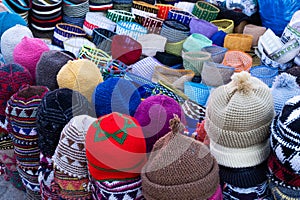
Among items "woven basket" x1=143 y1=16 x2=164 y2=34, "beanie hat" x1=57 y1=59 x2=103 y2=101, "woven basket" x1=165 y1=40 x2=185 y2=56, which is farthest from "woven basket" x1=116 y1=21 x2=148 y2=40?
"beanie hat" x1=57 y1=59 x2=103 y2=101

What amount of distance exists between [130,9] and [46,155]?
1.60m

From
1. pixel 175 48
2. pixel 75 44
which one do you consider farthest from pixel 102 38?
pixel 175 48

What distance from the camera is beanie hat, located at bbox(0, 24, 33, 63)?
6.07 feet

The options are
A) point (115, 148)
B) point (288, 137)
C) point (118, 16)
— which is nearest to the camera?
point (288, 137)

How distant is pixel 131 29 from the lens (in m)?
2.23

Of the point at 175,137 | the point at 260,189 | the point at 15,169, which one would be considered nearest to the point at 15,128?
the point at 15,169

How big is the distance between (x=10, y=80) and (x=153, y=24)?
43.5 inches

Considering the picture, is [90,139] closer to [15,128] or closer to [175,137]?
[175,137]

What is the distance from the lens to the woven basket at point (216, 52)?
192 centimetres

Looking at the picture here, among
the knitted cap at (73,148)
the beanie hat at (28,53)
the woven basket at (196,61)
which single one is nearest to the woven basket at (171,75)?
the woven basket at (196,61)

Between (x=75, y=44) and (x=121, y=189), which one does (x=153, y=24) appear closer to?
(x=75, y=44)

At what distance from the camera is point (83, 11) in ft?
8.03

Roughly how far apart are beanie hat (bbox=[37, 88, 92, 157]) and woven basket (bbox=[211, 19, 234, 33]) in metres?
1.42

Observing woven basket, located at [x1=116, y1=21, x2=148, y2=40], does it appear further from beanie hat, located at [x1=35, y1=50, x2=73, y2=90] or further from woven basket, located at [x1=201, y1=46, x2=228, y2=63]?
beanie hat, located at [x1=35, y1=50, x2=73, y2=90]
